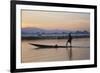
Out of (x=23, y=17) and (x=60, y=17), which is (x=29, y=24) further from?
(x=60, y=17)

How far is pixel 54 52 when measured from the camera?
6.21 feet

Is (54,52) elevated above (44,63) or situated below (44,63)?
above

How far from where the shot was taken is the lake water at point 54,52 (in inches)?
70.9

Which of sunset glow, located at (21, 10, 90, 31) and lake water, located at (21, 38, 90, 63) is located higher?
sunset glow, located at (21, 10, 90, 31)

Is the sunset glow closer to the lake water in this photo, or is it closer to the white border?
the white border

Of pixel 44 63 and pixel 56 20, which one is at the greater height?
pixel 56 20

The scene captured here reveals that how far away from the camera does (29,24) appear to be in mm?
1809

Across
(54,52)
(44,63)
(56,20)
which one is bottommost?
(44,63)

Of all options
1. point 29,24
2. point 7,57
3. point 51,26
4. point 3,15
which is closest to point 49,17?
point 51,26

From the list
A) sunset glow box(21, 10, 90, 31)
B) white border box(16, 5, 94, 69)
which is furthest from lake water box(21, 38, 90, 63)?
sunset glow box(21, 10, 90, 31)

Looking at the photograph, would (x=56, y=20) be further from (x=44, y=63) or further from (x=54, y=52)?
(x=44, y=63)

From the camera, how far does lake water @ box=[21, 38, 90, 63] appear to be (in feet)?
5.91

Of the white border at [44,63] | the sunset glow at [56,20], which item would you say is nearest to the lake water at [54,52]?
the white border at [44,63]

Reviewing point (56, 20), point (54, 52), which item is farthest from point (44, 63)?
point (56, 20)
